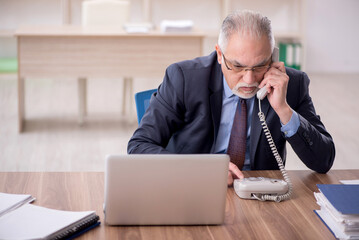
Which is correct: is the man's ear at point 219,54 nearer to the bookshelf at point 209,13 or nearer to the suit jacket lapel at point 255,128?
the suit jacket lapel at point 255,128

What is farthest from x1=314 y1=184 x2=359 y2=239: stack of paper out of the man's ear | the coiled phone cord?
the man's ear

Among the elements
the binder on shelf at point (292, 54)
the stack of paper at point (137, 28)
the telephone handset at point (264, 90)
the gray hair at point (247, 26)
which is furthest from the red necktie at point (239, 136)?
the binder on shelf at point (292, 54)

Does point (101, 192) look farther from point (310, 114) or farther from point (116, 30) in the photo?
point (116, 30)

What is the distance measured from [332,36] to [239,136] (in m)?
5.37

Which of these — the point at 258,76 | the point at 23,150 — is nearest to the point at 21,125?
the point at 23,150

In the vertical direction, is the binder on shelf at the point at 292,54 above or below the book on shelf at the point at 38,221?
above

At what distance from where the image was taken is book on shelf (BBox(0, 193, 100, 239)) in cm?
135

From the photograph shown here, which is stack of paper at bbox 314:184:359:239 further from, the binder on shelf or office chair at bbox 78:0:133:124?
the binder on shelf

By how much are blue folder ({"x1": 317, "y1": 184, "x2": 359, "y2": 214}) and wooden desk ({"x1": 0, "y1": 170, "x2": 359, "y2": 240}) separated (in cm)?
8

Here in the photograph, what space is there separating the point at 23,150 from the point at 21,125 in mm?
465

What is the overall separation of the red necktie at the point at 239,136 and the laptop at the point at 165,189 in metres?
0.61

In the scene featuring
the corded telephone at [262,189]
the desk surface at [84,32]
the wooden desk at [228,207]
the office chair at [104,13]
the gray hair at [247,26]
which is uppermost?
the office chair at [104,13]

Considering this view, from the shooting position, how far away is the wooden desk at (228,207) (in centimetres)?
143

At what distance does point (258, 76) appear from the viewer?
184 centimetres
